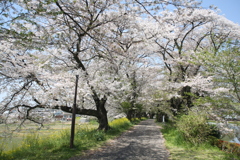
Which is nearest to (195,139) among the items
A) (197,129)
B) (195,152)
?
(197,129)

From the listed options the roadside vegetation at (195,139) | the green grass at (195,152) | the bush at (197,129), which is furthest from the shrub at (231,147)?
the bush at (197,129)

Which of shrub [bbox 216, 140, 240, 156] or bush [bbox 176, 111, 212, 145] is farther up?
bush [bbox 176, 111, 212, 145]

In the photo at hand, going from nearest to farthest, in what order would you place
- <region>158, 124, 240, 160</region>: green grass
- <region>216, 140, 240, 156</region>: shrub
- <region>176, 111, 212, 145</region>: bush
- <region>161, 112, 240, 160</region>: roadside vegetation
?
<region>158, 124, 240, 160</region>: green grass, <region>161, 112, 240, 160</region>: roadside vegetation, <region>216, 140, 240, 156</region>: shrub, <region>176, 111, 212, 145</region>: bush

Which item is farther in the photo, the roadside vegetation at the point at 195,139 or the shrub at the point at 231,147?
the shrub at the point at 231,147

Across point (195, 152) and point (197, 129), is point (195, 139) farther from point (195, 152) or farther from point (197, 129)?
point (195, 152)

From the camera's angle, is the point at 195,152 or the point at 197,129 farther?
the point at 197,129

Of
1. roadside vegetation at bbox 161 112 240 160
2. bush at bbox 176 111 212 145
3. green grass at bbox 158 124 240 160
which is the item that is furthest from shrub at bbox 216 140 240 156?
bush at bbox 176 111 212 145

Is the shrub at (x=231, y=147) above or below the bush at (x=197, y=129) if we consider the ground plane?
below

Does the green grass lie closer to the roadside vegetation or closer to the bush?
the roadside vegetation

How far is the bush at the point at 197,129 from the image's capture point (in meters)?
7.03

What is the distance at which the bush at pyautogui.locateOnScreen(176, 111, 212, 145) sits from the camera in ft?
23.1

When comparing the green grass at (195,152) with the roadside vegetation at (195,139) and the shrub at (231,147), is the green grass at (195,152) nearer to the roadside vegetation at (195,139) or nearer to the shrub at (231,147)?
the roadside vegetation at (195,139)

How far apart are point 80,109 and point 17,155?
4449 millimetres

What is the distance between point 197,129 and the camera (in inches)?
281
